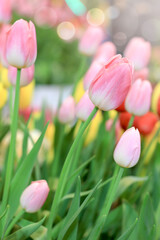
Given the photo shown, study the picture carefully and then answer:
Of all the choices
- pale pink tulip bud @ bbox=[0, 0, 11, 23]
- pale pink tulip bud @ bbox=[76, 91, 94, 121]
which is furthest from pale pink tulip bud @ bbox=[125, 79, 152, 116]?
pale pink tulip bud @ bbox=[0, 0, 11, 23]

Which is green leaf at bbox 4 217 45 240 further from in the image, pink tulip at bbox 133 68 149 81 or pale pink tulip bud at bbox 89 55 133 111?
pink tulip at bbox 133 68 149 81

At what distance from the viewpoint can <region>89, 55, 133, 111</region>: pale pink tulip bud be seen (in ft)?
0.83

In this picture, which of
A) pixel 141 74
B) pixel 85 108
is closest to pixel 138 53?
pixel 141 74

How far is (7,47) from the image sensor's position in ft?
0.90

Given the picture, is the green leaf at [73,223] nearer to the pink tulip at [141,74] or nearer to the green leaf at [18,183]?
the green leaf at [18,183]

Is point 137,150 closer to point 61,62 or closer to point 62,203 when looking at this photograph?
point 62,203

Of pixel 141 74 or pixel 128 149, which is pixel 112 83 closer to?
pixel 128 149

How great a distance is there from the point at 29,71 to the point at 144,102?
10 cm

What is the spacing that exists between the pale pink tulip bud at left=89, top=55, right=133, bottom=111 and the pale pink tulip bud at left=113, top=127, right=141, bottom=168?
0.02 meters

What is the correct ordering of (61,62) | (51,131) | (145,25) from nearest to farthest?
(51,131), (61,62), (145,25)

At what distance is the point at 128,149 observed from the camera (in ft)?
0.87

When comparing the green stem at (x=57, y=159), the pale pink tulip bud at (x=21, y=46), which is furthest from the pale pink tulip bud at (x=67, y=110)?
the pale pink tulip bud at (x=21, y=46)

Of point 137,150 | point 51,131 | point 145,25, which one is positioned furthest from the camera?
point 145,25

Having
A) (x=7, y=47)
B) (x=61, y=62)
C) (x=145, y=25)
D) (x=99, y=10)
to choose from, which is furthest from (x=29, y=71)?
(x=145, y=25)
